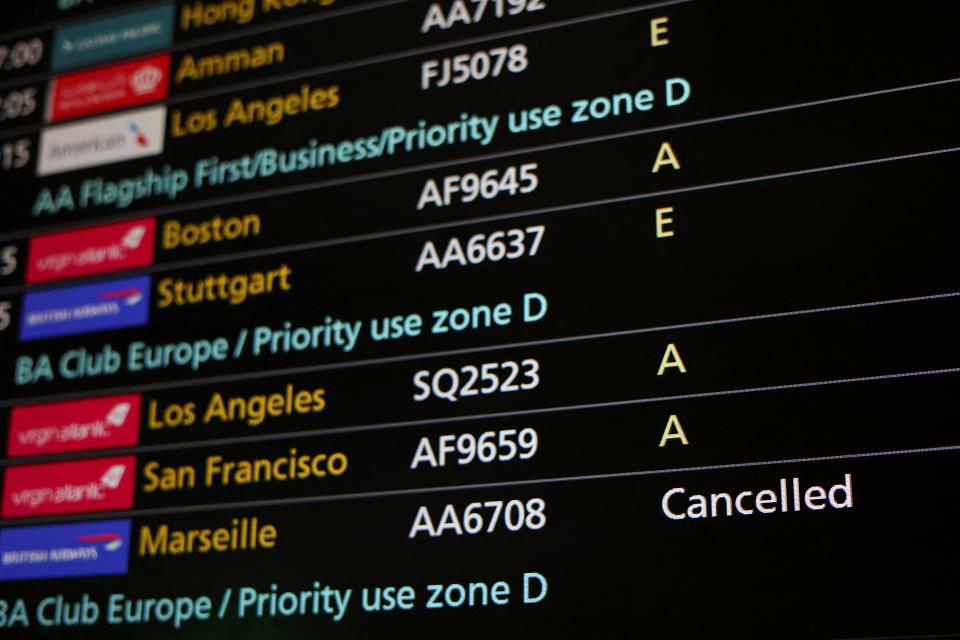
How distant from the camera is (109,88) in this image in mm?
2994

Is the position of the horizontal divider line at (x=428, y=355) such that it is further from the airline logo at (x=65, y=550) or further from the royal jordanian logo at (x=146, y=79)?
the royal jordanian logo at (x=146, y=79)

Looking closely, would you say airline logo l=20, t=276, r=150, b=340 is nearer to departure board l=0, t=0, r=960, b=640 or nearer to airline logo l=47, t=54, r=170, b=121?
departure board l=0, t=0, r=960, b=640

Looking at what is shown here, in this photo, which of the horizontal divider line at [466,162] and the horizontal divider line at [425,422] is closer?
the horizontal divider line at [425,422]

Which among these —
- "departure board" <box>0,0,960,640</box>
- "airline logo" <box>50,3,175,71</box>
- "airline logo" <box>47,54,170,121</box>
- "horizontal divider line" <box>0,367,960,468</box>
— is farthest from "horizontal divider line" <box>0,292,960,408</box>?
"airline logo" <box>50,3,175,71</box>

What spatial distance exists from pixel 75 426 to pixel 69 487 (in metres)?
0.12

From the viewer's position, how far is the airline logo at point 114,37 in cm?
300

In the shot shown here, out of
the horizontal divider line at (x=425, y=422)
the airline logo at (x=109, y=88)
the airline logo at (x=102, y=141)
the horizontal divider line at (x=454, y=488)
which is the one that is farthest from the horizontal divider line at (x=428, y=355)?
the airline logo at (x=109, y=88)

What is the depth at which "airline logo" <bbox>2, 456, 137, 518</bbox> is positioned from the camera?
A: 104 inches

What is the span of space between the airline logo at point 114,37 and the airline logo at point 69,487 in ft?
2.96

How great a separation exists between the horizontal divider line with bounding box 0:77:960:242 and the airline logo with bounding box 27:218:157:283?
2 centimetres

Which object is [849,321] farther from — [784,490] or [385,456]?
[385,456]

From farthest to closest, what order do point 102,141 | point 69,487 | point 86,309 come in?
point 102,141, point 86,309, point 69,487

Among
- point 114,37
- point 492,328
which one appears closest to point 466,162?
point 492,328

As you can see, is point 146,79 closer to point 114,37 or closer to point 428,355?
point 114,37
